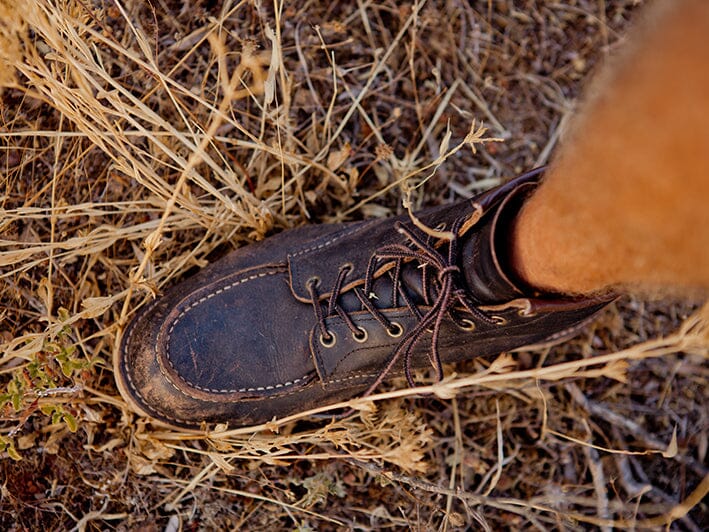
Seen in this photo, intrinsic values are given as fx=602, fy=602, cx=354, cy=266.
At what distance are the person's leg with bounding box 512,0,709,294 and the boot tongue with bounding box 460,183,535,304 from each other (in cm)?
10

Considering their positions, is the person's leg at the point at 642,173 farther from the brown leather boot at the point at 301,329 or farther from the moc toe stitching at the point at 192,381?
the moc toe stitching at the point at 192,381

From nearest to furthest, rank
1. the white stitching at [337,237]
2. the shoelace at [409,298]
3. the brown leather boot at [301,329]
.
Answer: the shoelace at [409,298] < the brown leather boot at [301,329] < the white stitching at [337,237]

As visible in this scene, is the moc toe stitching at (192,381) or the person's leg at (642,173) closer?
the person's leg at (642,173)

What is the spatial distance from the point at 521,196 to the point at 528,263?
16 cm

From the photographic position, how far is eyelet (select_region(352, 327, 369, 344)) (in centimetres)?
158

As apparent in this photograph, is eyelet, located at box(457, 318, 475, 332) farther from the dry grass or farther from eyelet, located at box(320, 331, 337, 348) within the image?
eyelet, located at box(320, 331, 337, 348)

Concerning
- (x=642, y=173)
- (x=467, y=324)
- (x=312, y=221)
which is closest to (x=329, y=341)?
(x=467, y=324)

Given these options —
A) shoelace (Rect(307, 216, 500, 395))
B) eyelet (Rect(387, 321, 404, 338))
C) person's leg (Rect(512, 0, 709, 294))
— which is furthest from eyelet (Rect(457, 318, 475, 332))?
person's leg (Rect(512, 0, 709, 294))

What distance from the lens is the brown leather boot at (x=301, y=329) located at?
152cm

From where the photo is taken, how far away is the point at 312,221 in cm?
201

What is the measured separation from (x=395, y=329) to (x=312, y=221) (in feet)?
1.96

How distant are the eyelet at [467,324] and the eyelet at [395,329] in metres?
0.16

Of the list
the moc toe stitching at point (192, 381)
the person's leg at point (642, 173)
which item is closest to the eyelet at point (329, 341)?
the moc toe stitching at point (192, 381)

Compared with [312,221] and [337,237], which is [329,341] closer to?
[337,237]
